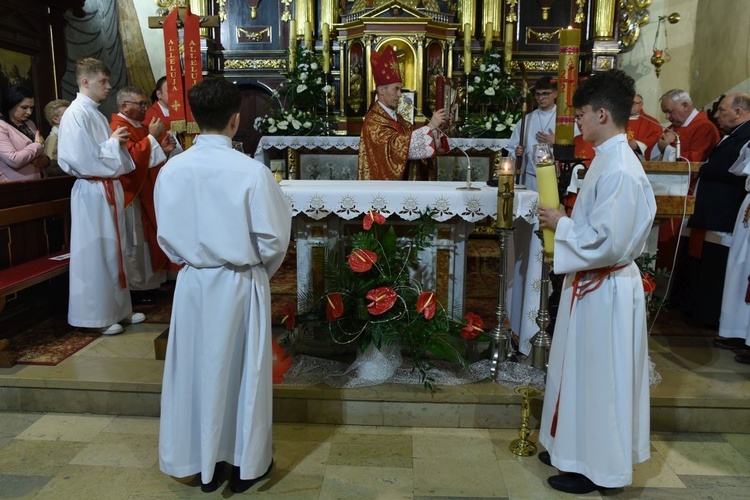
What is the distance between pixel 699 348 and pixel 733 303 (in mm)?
402

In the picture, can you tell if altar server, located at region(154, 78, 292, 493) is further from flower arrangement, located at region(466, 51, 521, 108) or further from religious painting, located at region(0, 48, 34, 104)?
flower arrangement, located at region(466, 51, 521, 108)

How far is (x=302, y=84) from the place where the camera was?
25.3 feet

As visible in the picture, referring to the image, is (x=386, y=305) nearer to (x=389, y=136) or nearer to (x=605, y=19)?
(x=389, y=136)

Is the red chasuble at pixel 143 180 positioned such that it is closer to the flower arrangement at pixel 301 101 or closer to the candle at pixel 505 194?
the flower arrangement at pixel 301 101

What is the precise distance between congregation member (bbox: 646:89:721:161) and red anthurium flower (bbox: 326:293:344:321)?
3193 mm

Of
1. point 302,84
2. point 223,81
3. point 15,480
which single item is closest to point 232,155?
point 223,81

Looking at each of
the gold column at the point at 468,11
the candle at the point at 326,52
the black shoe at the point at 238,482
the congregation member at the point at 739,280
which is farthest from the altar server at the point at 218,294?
the gold column at the point at 468,11

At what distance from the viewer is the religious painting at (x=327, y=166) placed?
7461mm

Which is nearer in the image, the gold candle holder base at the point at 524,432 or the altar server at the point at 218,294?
the altar server at the point at 218,294

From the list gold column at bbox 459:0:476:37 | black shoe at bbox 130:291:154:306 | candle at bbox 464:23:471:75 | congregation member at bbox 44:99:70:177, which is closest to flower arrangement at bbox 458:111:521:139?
candle at bbox 464:23:471:75

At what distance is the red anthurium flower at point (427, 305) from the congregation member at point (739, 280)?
2278 mm

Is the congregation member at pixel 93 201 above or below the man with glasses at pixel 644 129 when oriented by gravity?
below

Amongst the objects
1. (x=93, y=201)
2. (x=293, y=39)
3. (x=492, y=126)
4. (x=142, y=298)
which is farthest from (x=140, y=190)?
(x=492, y=126)

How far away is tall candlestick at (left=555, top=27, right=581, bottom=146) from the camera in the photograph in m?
2.86
